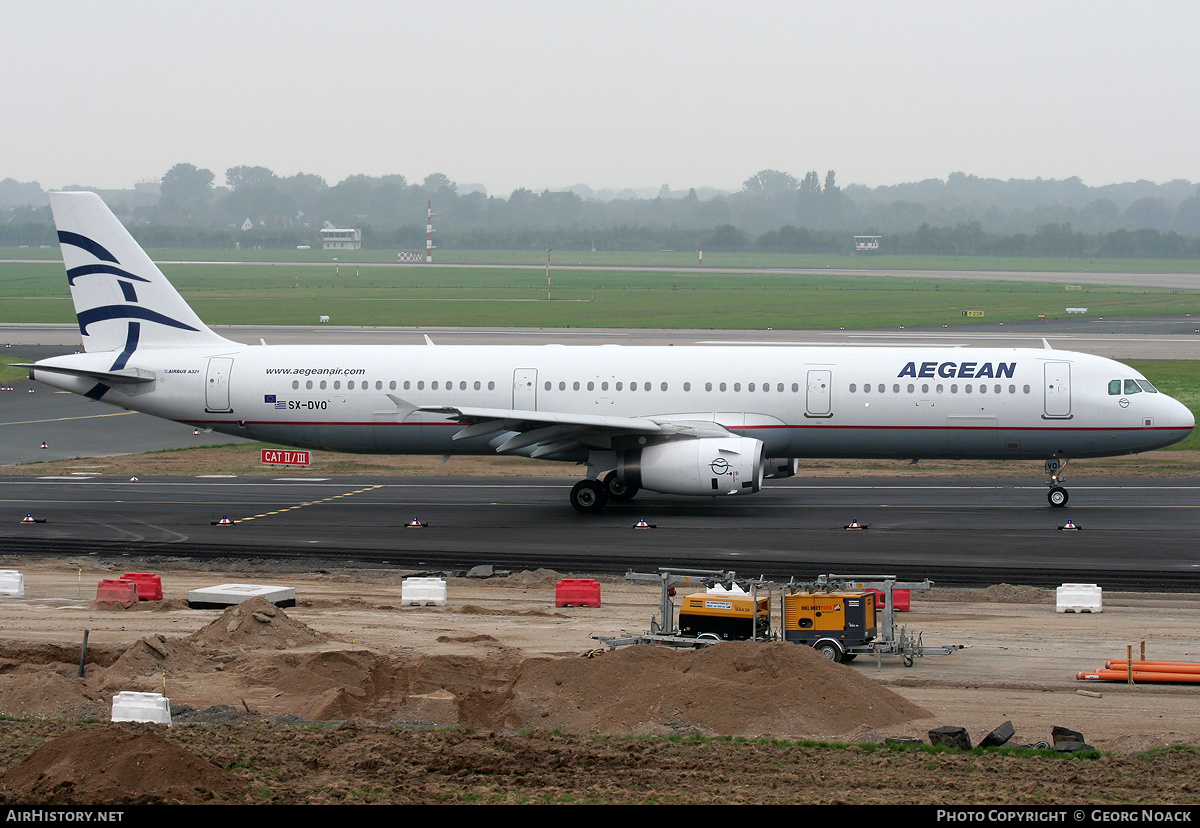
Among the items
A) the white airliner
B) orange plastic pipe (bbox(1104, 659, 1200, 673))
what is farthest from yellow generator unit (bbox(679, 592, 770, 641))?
the white airliner

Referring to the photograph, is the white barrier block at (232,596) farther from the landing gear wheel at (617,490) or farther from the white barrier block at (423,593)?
the landing gear wheel at (617,490)

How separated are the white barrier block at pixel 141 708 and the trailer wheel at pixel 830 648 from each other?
10077mm

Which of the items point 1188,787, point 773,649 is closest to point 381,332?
point 773,649

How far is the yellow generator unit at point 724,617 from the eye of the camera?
20.5 m

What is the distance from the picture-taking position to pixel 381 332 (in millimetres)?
90000

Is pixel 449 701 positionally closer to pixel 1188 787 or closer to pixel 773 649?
pixel 773 649

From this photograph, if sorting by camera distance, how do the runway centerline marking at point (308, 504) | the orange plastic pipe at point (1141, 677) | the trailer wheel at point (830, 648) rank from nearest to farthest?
the orange plastic pipe at point (1141, 677) → the trailer wheel at point (830, 648) → the runway centerline marking at point (308, 504)

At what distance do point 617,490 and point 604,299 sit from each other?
96.0m

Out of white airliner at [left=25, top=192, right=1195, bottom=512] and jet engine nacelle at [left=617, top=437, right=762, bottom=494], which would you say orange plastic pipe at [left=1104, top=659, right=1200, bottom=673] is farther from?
white airliner at [left=25, top=192, right=1195, bottom=512]

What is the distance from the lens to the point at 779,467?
37.0 m

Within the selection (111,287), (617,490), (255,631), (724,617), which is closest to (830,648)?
(724,617)

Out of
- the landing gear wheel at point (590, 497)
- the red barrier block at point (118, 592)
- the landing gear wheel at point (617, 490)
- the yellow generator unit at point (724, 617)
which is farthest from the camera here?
the landing gear wheel at point (617, 490)

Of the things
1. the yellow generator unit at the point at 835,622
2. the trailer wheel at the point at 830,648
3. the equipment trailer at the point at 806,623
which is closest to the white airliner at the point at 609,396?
the equipment trailer at the point at 806,623

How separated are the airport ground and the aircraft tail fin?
238 inches
